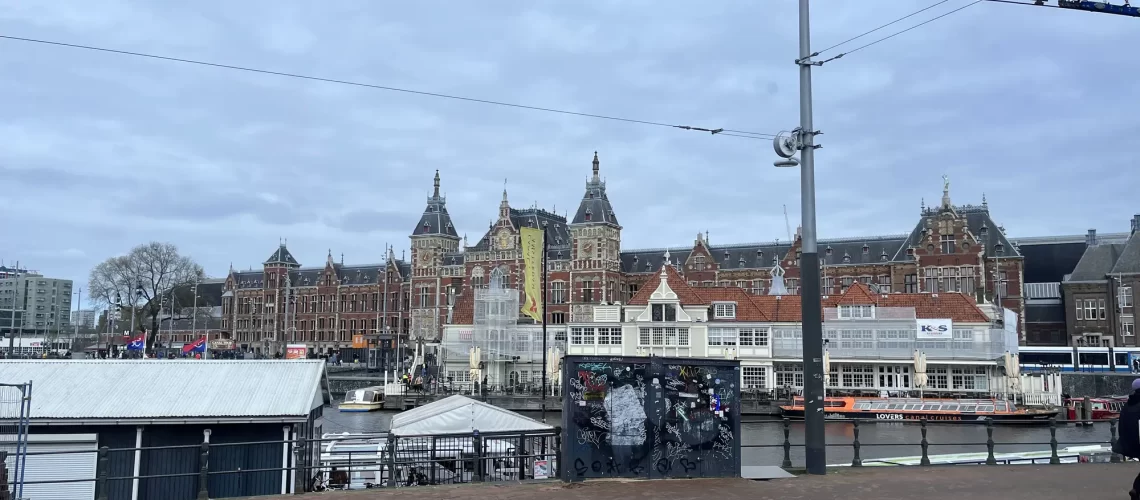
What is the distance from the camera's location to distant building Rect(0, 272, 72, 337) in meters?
167

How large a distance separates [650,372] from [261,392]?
26.8ft

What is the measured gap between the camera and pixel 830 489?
41.7ft

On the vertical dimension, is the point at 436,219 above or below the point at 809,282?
above

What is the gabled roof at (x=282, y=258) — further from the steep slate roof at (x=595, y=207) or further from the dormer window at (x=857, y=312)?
the dormer window at (x=857, y=312)

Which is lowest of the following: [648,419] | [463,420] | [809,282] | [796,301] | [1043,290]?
[463,420]

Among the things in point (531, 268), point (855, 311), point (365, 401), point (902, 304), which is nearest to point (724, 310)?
point (855, 311)

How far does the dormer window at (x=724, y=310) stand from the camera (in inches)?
2475

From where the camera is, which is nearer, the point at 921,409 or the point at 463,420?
the point at 463,420

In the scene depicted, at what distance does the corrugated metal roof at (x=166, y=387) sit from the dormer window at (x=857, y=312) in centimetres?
4774

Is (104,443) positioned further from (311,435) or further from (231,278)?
(231,278)

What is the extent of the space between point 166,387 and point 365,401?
4955 centimetres

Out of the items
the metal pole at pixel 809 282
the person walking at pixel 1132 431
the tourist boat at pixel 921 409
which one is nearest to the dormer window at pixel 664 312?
the tourist boat at pixel 921 409

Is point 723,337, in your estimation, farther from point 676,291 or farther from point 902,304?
point 902,304

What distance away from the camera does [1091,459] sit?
20.1 meters
